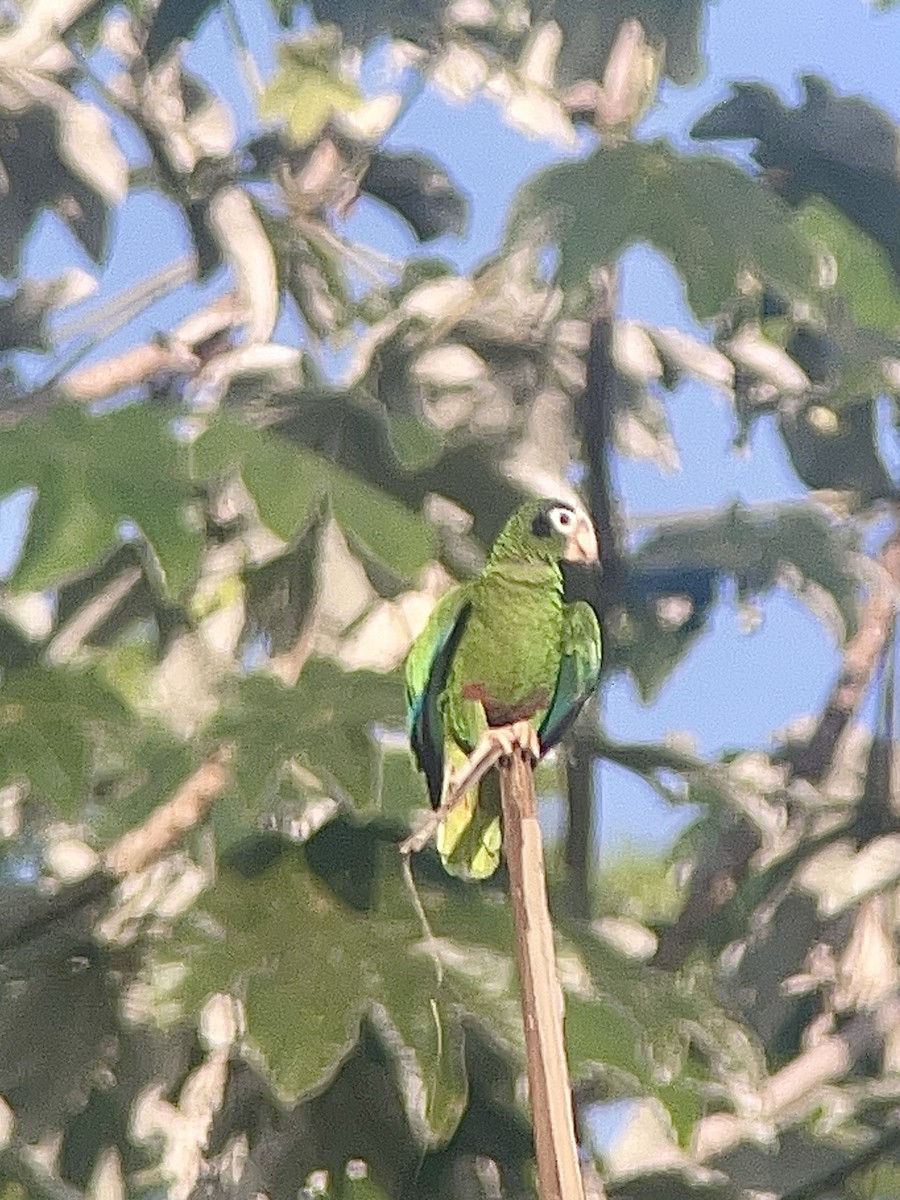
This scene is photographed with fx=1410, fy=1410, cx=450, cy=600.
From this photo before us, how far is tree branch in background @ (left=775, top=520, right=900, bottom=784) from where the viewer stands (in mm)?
803

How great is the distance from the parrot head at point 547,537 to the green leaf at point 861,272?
11.6 inches

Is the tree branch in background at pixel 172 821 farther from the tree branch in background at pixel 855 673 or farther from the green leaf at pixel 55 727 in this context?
the tree branch in background at pixel 855 673

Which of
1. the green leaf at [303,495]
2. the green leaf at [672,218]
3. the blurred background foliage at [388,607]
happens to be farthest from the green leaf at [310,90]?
the green leaf at [303,495]

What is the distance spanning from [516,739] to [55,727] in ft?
0.64

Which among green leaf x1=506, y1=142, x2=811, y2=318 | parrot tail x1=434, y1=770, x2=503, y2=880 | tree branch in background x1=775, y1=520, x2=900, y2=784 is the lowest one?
tree branch in background x1=775, y1=520, x2=900, y2=784

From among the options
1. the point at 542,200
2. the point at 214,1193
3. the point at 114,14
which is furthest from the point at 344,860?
the point at 114,14

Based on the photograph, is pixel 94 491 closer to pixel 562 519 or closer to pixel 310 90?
pixel 562 519

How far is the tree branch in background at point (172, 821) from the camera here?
0.54 meters

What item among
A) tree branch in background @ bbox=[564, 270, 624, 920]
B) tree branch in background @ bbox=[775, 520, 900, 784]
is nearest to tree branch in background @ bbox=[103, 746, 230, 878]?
tree branch in background @ bbox=[564, 270, 624, 920]

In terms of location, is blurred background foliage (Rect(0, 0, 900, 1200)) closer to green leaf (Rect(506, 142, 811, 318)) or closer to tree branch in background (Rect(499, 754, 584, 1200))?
green leaf (Rect(506, 142, 811, 318))

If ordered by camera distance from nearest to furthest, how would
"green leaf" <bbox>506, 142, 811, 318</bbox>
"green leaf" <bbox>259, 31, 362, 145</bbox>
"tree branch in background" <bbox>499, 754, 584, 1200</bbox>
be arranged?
"tree branch in background" <bbox>499, 754, 584, 1200</bbox>
"green leaf" <bbox>506, 142, 811, 318</bbox>
"green leaf" <bbox>259, 31, 362, 145</bbox>

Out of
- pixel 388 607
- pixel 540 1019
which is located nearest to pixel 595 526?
pixel 388 607

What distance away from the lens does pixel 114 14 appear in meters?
0.88

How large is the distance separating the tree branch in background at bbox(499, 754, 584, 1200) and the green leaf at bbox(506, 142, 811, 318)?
36cm
